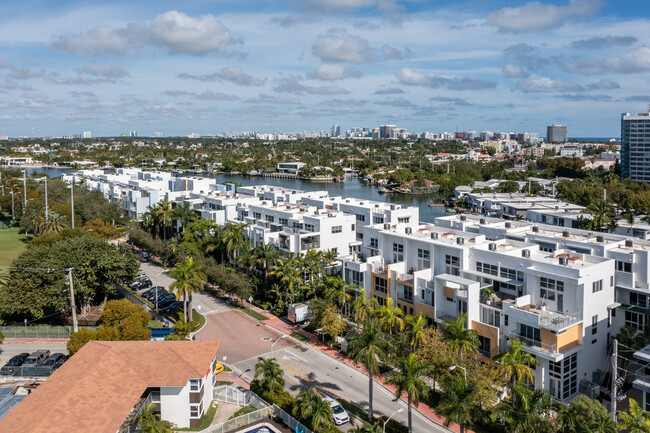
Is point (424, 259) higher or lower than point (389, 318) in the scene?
higher

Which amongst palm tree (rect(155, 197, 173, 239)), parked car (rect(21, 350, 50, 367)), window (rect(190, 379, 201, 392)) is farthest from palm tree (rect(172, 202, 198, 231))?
window (rect(190, 379, 201, 392))

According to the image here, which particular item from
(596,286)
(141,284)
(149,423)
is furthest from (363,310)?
(141,284)

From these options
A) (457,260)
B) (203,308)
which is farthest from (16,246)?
(457,260)

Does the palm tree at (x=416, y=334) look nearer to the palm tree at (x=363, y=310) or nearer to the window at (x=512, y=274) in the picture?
the palm tree at (x=363, y=310)

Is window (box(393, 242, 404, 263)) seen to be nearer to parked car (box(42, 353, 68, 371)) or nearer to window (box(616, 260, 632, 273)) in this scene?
window (box(616, 260, 632, 273))

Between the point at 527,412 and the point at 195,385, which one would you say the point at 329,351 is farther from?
the point at 527,412

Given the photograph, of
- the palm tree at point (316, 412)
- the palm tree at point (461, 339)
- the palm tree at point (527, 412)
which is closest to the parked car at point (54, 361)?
the palm tree at point (316, 412)

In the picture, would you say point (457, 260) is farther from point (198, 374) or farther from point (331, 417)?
point (198, 374)
